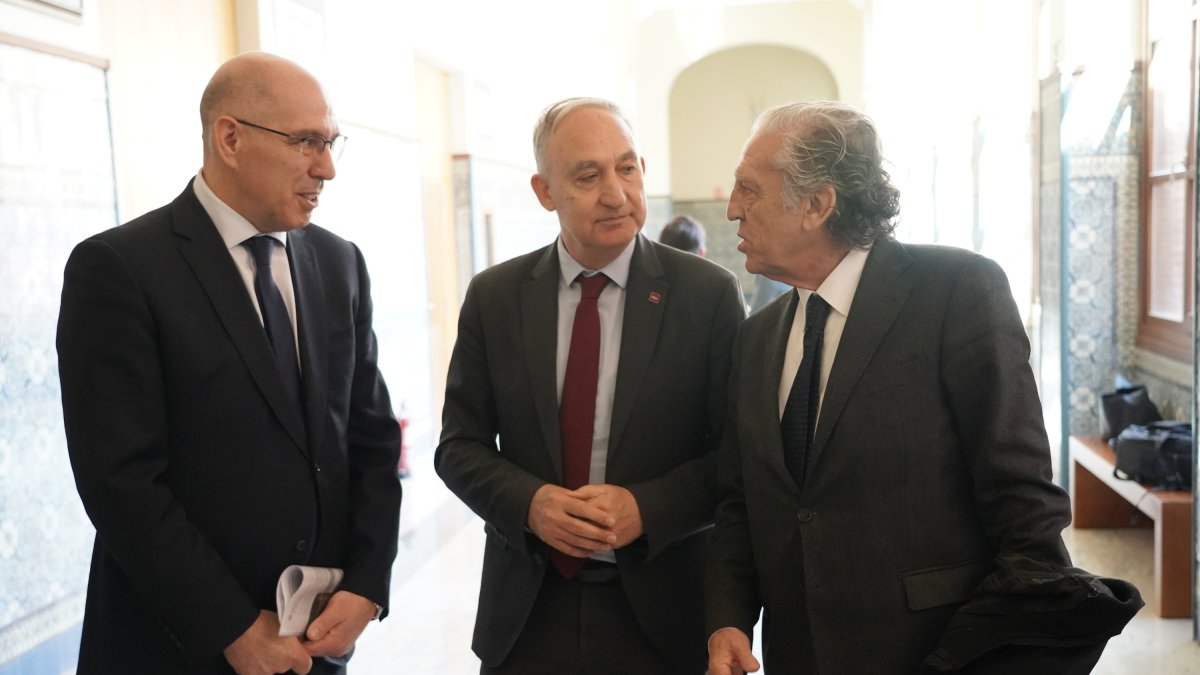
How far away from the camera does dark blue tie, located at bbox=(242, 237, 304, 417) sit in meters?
2.18

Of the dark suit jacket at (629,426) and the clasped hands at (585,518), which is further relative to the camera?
the dark suit jacket at (629,426)

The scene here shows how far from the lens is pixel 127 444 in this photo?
1.97 meters

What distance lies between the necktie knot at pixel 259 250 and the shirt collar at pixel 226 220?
2 cm

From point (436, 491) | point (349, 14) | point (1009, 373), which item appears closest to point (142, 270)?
point (1009, 373)

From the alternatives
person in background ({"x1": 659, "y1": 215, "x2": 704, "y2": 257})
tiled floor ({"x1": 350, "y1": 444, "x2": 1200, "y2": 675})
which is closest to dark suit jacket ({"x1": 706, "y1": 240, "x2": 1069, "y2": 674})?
tiled floor ({"x1": 350, "y1": 444, "x2": 1200, "y2": 675})

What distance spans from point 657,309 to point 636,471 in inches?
14.7

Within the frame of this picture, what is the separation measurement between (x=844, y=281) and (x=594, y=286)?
61 cm

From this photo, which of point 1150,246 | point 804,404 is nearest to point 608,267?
point 804,404

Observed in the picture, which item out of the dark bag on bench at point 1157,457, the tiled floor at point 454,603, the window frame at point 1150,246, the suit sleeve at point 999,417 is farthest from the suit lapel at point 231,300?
the window frame at point 1150,246

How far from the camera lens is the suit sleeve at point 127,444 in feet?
6.48

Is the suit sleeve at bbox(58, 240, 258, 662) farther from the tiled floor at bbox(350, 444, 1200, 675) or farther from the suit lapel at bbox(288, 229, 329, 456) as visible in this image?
the tiled floor at bbox(350, 444, 1200, 675)

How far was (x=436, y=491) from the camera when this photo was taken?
25.4 ft

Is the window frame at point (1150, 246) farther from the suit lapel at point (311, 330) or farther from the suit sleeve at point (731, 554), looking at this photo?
the suit lapel at point (311, 330)

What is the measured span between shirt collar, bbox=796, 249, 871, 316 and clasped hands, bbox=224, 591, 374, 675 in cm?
119
